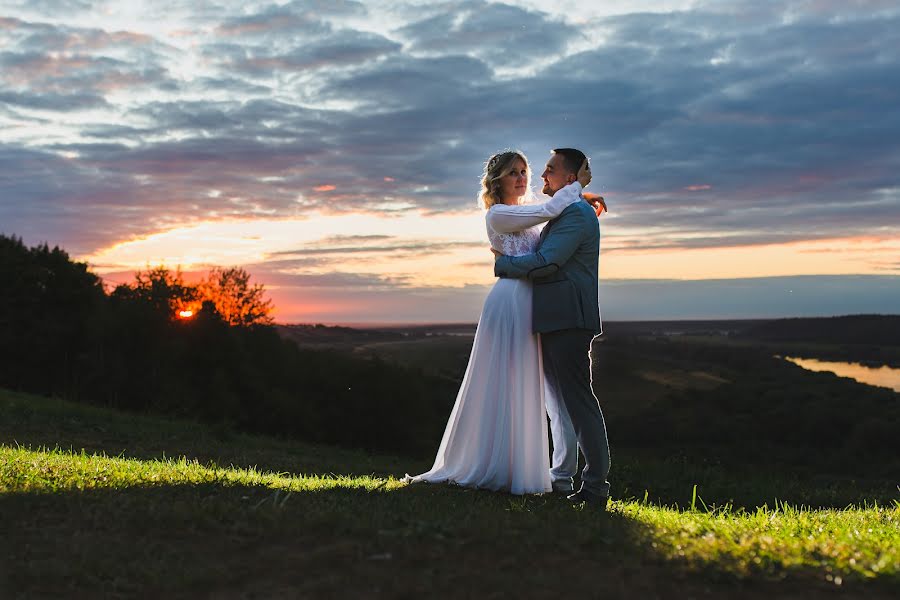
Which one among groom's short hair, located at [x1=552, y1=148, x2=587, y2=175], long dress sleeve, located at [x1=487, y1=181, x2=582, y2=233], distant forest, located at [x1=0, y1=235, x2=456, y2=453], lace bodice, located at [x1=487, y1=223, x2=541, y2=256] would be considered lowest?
distant forest, located at [x1=0, y1=235, x2=456, y2=453]

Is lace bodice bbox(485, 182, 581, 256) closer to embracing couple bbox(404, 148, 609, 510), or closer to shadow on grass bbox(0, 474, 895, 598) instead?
embracing couple bbox(404, 148, 609, 510)

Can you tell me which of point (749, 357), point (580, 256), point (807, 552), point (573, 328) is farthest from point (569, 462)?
point (749, 357)

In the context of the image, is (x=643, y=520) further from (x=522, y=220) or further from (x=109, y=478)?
(x=109, y=478)

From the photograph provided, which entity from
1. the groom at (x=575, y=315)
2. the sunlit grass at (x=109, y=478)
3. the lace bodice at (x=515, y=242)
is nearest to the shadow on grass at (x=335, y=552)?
the sunlit grass at (x=109, y=478)

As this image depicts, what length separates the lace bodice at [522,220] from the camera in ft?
23.6

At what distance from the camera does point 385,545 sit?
5.22 metres

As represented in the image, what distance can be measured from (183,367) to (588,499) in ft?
142

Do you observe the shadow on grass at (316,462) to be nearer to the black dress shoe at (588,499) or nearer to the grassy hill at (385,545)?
the black dress shoe at (588,499)

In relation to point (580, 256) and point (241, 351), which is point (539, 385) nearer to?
point (580, 256)

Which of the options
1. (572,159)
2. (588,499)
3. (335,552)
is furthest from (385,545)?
(572,159)

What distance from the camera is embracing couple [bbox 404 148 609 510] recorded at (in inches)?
279

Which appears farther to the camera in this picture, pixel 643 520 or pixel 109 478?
pixel 109 478

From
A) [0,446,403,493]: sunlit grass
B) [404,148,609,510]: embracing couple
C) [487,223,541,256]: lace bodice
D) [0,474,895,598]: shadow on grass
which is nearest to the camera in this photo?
[0,474,895,598]: shadow on grass

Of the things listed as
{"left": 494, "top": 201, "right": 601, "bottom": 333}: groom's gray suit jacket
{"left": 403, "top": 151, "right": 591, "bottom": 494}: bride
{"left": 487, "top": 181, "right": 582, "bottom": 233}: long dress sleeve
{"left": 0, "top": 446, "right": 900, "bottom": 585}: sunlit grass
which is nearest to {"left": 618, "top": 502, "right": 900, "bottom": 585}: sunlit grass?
{"left": 0, "top": 446, "right": 900, "bottom": 585}: sunlit grass
